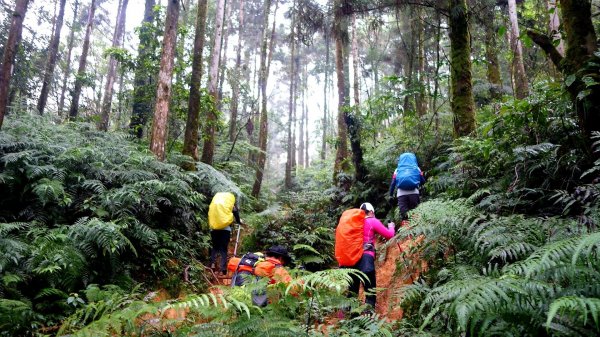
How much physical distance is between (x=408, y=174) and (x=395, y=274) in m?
3.12

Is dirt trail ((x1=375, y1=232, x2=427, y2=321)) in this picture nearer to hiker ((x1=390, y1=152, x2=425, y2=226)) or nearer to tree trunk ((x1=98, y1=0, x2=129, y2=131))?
hiker ((x1=390, y1=152, x2=425, y2=226))

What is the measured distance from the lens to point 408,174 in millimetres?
7543

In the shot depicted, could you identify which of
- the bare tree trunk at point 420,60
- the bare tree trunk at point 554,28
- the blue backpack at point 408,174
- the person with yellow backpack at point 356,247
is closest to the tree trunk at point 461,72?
the blue backpack at point 408,174

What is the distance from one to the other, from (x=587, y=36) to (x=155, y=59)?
11.7 m

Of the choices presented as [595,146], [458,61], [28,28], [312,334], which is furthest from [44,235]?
[28,28]

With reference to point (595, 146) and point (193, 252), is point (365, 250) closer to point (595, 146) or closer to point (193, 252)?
point (595, 146)

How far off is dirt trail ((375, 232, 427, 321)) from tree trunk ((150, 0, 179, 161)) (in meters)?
6.06

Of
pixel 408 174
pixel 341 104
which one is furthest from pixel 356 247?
pixel 341 104

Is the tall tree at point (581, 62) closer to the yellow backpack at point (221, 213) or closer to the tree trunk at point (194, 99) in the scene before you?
the yellow backpack at point (221, 213)

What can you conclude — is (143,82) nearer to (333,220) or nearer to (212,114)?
(212,114)

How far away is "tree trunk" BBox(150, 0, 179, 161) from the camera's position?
9.27 m

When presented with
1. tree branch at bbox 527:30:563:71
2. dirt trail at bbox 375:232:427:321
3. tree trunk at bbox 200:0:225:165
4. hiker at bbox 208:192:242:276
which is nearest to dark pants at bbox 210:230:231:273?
hiker at bbox 208:192:242:276

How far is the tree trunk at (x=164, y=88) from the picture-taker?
9266 millimetres

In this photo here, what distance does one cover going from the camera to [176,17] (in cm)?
966
